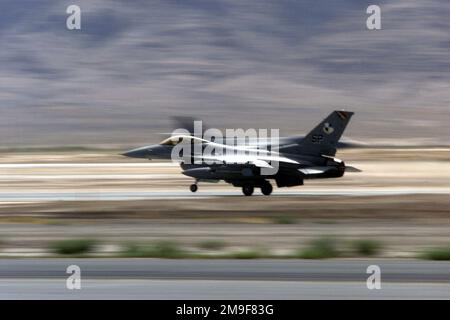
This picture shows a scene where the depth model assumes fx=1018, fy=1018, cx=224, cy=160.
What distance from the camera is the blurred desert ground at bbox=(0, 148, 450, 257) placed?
2478 cm

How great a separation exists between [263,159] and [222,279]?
25.0m

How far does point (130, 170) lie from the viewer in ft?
198

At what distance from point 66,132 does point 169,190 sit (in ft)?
187

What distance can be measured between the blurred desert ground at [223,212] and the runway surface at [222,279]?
9.44ft

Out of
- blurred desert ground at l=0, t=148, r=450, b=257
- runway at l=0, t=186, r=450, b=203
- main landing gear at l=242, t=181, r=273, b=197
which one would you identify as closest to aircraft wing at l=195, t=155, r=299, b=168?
main landing gear at l=242, t=181, r=273, b=197

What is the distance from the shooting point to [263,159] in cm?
4044

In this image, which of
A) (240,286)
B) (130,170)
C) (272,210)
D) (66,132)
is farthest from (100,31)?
(240,286)

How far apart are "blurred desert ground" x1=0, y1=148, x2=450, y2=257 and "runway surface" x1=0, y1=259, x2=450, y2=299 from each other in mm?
2878

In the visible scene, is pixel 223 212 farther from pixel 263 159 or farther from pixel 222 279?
pixel 222 279

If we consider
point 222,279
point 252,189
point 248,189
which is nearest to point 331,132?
point 252,189

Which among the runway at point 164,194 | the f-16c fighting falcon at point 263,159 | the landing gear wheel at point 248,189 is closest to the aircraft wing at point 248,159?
the f-16c fighting falcon at point 263,159

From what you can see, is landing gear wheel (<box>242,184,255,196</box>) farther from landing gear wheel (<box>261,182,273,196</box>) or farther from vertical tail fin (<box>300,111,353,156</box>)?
vertical tail fin (<box>300,111,353,156</box>)

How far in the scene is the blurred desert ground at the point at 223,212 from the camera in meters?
24.8

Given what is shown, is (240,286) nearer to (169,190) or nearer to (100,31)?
(169,190)
